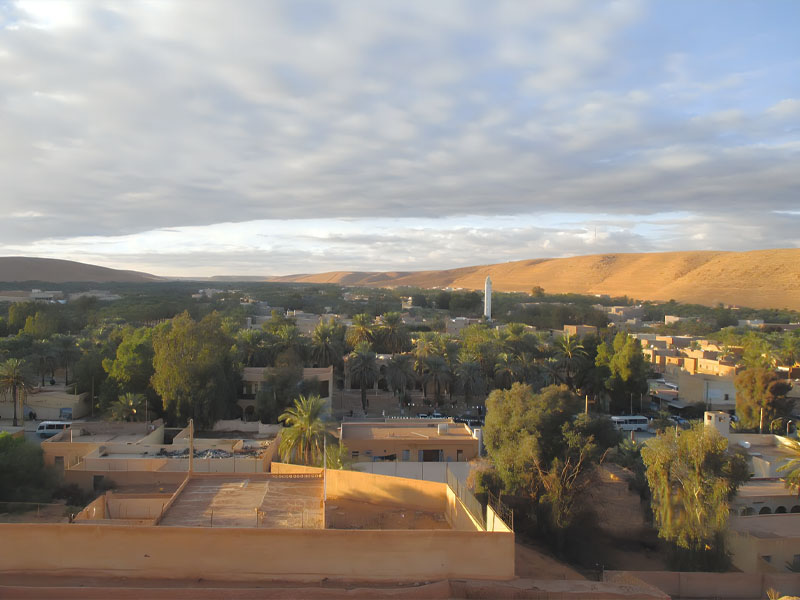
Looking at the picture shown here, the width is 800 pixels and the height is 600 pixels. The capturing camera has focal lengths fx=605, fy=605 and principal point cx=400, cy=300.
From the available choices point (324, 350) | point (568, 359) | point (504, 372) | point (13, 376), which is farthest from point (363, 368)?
point (13, 376)

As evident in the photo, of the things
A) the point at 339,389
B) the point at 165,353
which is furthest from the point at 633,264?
the point at 165,353

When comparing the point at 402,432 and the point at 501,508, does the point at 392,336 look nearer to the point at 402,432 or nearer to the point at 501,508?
the point at 402,432

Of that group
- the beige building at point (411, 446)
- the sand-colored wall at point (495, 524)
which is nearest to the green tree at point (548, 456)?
the beige building at point (411, 446)

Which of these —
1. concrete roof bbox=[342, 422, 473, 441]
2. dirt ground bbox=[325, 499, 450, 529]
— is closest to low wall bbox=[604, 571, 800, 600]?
dirt ground bbox=[325, 499, 450, 529]

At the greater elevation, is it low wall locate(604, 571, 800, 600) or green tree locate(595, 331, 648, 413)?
green tree locate(595, 331, 648, 413)

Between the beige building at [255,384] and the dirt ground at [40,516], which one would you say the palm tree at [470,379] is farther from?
the dirt ground at [40,516]

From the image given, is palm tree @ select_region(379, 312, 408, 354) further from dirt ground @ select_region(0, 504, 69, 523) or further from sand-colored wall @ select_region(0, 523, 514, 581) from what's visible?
sand-colored wall @ select_region(0, 523, 514, 581)
